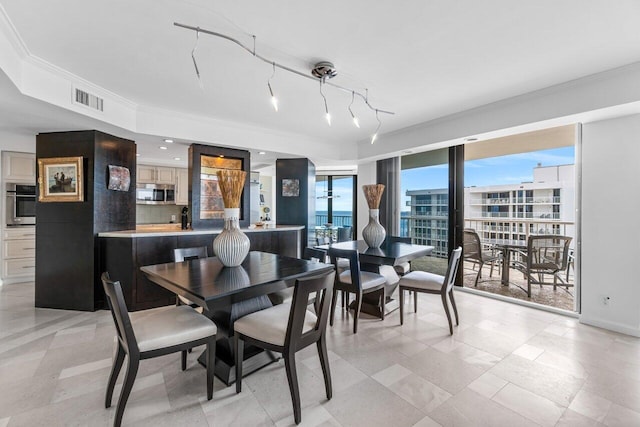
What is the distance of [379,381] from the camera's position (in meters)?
2.06

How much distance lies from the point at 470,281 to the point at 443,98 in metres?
3.12

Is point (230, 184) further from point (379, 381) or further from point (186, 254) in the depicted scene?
point (379, 381)

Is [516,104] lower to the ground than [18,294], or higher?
higher

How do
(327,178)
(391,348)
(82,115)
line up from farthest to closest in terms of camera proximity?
(327,178) < (82,115) < (391,348)

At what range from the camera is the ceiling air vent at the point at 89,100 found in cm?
278

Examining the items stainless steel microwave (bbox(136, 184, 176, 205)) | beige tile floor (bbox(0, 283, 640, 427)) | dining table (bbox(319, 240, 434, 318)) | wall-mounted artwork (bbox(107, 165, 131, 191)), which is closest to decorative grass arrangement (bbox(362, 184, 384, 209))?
dining table (bbox(319, 240, 434, 318))

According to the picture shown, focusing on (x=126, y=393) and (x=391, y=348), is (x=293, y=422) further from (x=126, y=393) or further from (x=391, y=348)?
(x=391, y=348)

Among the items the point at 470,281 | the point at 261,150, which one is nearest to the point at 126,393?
the point at 261,150

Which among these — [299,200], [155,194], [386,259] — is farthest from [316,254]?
[155,194]

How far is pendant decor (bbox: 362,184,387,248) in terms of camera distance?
349 centimetres

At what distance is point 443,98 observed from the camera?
10.6ft

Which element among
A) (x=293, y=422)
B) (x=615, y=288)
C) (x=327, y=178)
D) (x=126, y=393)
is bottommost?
(x=293, y=422)

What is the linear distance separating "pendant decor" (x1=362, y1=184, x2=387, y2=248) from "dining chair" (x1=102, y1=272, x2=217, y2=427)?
219 centimetres

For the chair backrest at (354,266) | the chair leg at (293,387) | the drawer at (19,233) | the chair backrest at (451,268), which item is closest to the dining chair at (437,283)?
the chair backrest at (451,268)
